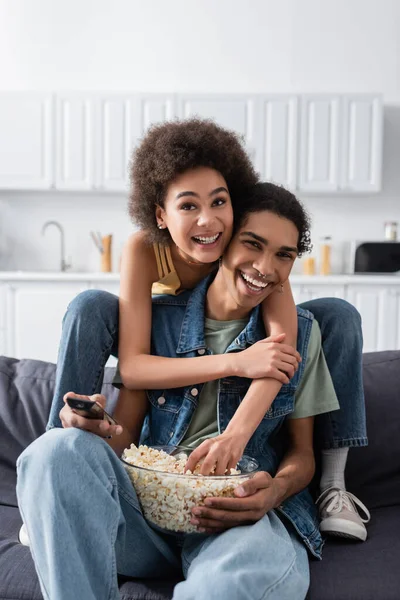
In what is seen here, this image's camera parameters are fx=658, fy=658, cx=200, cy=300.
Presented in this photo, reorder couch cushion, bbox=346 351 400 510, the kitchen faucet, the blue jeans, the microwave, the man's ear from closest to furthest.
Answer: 1. the blue jeans
2. the man's ear
3. couch cushion, bbox=346 351 400 510
4. the microwave
5. the kitchen faucet

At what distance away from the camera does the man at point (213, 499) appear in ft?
3.42

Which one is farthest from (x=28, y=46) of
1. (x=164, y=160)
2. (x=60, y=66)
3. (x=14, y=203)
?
(x=164, y=160)

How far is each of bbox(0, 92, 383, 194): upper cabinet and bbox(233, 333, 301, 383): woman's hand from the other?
10.7 feet

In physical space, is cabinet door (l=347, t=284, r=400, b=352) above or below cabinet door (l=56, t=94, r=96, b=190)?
below

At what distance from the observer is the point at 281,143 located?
14.7ft

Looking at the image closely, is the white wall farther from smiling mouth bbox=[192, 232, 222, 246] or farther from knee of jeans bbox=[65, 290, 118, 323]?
smiling mouth bbox=[192, 232, 222, 246]

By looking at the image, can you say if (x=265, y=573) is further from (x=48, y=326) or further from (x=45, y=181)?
(x=45, y=181)

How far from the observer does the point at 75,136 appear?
Result: 178 inches

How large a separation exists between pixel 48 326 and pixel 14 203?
1.22 meters

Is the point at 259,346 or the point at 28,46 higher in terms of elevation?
the point at 28,46

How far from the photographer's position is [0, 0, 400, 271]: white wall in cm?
495

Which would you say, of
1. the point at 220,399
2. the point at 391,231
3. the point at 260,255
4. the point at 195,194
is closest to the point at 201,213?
the point at 195,194

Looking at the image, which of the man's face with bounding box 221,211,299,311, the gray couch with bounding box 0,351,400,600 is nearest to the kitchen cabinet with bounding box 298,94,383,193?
the gray couch with bounding box 0,351,400,600

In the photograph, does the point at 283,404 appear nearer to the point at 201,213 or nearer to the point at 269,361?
the point at 269,361
